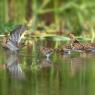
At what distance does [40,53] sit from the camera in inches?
137

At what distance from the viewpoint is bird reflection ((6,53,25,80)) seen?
2715 millimetres

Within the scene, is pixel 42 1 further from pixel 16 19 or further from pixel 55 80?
pixel 55 80

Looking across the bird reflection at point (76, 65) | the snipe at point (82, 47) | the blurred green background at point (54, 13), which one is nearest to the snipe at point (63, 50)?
the snipe at point (82, 47)

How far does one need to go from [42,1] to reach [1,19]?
53 centimetres

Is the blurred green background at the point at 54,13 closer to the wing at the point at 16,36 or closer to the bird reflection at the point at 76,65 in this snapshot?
the wing at the point at 16,36

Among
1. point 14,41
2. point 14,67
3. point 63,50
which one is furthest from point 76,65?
point 14,41

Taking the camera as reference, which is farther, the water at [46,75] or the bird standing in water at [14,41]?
the bird standing in water at [14,41]

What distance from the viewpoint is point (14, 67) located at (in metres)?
2.94

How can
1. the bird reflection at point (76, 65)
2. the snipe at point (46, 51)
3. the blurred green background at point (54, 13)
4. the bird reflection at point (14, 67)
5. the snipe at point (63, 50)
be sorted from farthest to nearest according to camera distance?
the blurred green background at point (54, 13) < the snipe at point (63, 50) < the snipe at point (46, 51) < the bird reflection at point (76, 65) < the bird reflection at point (14, 67)

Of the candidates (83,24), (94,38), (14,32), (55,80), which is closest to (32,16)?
(83,24)

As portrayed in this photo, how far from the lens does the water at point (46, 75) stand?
2.38m

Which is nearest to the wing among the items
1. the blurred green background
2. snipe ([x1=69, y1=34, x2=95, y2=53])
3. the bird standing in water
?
the bird standing in water

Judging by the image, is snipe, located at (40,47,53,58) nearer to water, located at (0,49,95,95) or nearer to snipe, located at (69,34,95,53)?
water, located at (0,49,95,95)

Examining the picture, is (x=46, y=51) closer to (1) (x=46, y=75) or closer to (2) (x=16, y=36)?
(2) (x=16, y=36)
